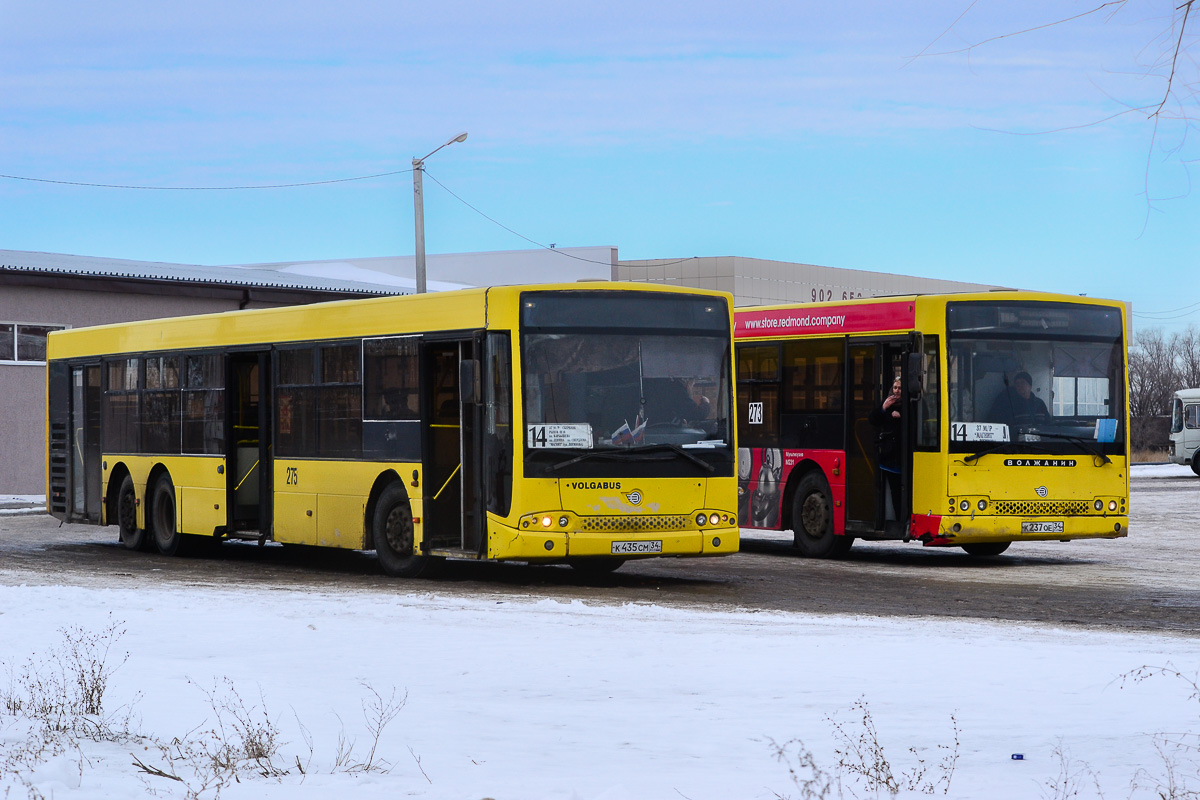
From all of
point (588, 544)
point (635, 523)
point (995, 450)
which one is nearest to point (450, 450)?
point (588, 544)

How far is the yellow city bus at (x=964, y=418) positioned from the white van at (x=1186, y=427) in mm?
30037

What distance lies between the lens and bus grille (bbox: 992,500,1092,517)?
59.9ft

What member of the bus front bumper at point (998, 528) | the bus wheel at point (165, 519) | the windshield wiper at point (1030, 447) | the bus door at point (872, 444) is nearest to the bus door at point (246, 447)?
the bus wheel at point (165, 519)

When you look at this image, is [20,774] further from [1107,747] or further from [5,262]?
[5,262]

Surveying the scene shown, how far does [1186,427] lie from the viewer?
1879 inches

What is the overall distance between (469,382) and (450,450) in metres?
1.03

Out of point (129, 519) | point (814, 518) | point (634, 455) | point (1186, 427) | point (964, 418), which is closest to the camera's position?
point (634, 455)

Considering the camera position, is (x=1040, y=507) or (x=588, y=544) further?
(x=1040, y=507)

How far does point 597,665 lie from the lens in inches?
391

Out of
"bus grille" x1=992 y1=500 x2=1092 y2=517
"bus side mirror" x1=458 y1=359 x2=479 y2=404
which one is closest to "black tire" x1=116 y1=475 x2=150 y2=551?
"bus side mirror" x1=458 y1=359 x2=479 y2=404

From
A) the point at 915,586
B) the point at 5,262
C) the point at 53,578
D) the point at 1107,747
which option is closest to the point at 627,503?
the point at 915,586

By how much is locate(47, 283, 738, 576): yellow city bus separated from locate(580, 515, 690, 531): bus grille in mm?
13

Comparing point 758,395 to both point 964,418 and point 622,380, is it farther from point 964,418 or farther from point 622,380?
point 622,380

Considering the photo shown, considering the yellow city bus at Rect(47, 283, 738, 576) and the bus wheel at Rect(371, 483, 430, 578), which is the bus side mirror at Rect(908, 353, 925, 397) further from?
the bus wheel at Rect(371, 483, 430, 578)
